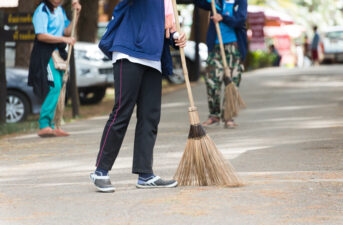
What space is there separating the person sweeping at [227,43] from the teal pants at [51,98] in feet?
6.32

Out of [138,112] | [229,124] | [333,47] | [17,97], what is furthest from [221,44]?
[333,47]

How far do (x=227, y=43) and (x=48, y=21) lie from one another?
2262 mm

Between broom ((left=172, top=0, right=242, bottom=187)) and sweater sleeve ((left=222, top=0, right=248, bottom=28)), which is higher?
sweater sleeve ((left=222, top=0, right=248, bottom=28))

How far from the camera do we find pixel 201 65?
24000 millimetres

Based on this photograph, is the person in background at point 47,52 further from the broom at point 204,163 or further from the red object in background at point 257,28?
the red object in background at point 257,28

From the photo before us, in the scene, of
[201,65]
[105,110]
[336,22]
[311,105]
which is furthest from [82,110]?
[336,22]

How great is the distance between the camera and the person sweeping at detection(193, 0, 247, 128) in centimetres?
1011

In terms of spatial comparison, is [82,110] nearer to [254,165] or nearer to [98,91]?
[98,91]

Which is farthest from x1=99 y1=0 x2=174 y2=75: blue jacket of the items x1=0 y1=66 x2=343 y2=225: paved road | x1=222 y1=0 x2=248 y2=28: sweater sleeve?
x1=222 y1=0 x2=248 y2=28: sweater sleeve

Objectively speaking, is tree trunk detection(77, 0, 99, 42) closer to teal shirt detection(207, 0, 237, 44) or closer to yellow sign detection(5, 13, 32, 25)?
yellow sign detection(5, 13, 32, 25)

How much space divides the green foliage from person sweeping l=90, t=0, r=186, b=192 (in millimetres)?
26100

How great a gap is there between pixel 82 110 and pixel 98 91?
1360 millimetres

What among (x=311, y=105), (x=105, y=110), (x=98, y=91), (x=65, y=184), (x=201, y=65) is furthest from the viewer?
(x=201, y=65)

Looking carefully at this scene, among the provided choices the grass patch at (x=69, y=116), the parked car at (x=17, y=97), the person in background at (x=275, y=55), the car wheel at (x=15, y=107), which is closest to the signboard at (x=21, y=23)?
the parked car at (x=17, y=97)
